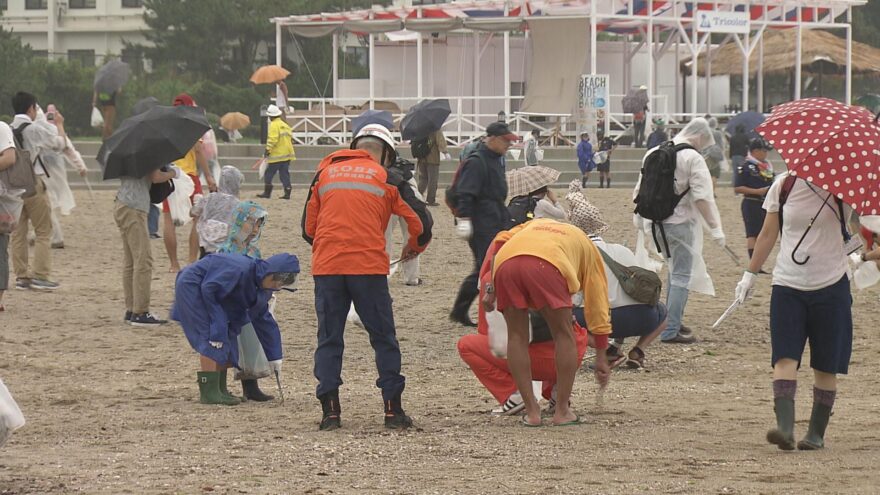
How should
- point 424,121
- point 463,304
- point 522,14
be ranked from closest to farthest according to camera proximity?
point 463,304
point 424,121
point 522,14

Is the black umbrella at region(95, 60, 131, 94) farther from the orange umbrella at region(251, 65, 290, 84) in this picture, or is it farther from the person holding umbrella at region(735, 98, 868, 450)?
the person holding umbrella at region(735, 98, 868, 450)

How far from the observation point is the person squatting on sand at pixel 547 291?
7.82 m

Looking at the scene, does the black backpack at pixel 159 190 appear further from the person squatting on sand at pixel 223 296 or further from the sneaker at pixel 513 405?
the sneaker at pixel 513 405

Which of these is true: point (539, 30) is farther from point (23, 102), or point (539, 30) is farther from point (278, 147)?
point (23, 102)

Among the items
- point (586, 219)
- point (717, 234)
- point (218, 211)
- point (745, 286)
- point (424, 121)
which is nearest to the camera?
point (745, 286)

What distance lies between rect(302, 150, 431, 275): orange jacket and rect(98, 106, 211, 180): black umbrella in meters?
4.24

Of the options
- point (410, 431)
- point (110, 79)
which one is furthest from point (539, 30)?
point (410, 431)

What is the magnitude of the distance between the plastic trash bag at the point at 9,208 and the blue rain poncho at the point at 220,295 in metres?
3.91

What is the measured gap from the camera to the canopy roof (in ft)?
109

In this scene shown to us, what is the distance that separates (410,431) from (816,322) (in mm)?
2142

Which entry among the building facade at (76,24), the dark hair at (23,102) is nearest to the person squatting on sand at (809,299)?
the dark hair at (23,102)

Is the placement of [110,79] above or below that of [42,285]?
above

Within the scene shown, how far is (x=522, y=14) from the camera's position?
114ft

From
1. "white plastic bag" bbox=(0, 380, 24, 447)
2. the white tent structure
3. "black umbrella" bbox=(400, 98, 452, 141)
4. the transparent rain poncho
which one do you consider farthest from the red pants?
the white tent structure
